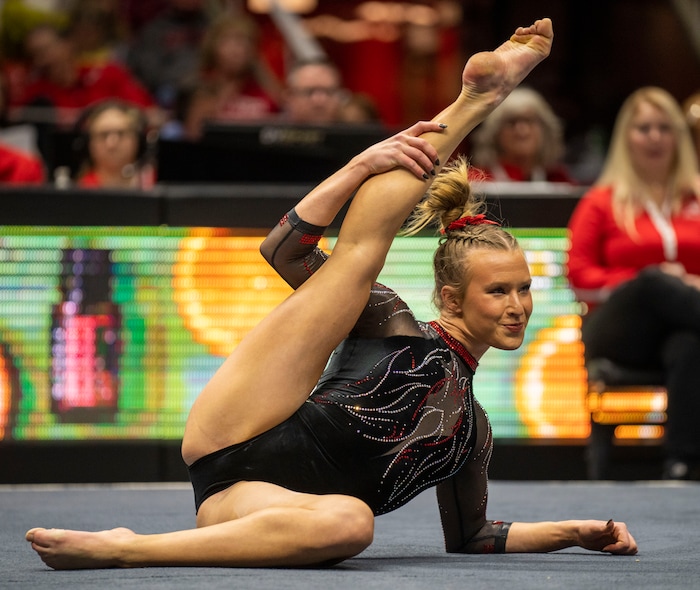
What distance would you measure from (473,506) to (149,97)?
573 centimetres

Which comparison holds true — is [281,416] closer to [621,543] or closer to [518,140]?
[621,543]

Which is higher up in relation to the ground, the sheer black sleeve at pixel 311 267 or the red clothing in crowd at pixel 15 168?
the red clothing in crowd at pixel 15 168

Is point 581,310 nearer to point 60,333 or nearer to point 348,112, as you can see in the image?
point 60,333

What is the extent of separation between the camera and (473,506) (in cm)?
296

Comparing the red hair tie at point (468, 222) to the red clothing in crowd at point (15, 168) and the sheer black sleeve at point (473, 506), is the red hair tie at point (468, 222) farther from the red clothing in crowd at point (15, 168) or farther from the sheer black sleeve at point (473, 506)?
the red clothing in crowd at point (15, 168)

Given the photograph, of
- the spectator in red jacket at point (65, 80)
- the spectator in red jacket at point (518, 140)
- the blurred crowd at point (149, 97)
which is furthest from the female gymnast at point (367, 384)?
the spectator in red jacket at point (65, 80)

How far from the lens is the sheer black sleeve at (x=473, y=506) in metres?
2.95

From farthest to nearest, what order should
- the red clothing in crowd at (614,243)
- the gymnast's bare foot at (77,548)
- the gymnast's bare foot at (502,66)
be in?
the red clothing in crowd at (614,243)
the gymnast's bare foot at (502,66)
the gymnast's bare foot at (77,548)

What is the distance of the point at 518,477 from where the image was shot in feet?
16.5

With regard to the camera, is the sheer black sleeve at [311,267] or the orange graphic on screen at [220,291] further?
the orange graphic on screen at [220,291]

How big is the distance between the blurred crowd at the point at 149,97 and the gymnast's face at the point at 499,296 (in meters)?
2.34

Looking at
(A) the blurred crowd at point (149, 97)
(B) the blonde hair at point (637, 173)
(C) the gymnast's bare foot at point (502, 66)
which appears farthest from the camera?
(A) the blurred crowd at point (149, 97)

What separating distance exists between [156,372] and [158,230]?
566mm

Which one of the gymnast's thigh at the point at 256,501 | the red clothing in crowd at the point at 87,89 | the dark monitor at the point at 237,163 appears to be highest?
the red clothing in crowd at the point at 87,89
